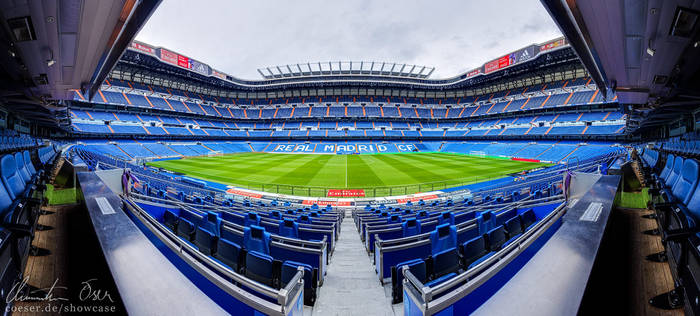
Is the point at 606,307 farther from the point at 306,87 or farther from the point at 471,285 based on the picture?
the point at 306,87

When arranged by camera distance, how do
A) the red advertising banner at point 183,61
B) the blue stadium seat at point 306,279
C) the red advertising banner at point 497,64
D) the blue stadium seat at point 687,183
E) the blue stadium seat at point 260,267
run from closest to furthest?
the blue stadium seat at point 306,279 → the blue stadium seat at point 260,267 → the blue stadium seat at point 687,183 → the red advertising banner at point 183,61 → the red advertising banner at point 497,64

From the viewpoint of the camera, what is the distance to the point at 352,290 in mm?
3604

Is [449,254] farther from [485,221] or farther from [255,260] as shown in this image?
[255,260]

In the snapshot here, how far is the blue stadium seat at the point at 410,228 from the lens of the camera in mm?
5383

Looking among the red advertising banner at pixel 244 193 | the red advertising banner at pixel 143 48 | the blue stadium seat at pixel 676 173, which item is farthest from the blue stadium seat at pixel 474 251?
the red advertising banner at pixel 143 48

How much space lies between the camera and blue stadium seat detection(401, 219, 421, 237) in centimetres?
538

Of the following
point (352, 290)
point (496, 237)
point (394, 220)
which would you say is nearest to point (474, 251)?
point (496, 237)

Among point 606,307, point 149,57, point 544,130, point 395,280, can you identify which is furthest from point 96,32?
point 544,130

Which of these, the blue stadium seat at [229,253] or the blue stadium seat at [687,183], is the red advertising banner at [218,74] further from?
the blue stadium seat at [687,183]

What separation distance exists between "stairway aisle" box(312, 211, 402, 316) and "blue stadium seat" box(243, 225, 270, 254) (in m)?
1.16

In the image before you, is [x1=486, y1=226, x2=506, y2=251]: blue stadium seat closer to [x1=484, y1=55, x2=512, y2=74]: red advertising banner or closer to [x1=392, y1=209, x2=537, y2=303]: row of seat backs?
[x1=392, y1=209, x2=537, y2=303]: row of seat backs

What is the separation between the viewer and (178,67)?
4591 centimetres

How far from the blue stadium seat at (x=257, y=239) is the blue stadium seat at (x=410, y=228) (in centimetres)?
284

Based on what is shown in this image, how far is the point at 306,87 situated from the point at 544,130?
53.5 metres
